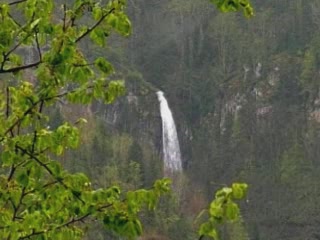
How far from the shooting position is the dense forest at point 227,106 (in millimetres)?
52688

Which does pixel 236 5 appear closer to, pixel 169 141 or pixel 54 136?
pixel 54 136

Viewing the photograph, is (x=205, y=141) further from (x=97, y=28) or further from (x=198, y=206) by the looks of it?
(x=97, y=28)

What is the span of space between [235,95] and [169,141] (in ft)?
23.3

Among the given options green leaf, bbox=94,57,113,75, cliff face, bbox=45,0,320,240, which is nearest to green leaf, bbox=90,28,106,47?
green leaf, bbox=94,57,113,75

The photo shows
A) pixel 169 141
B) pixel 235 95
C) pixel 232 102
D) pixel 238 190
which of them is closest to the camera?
pixel 238 190

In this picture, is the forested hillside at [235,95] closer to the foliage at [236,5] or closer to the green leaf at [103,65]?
the green leaf at [103,65]

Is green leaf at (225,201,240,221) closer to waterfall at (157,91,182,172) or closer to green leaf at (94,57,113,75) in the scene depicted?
green leaf at (94,57,113,75)

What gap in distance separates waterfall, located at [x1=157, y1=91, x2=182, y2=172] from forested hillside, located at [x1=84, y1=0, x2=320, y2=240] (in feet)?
1.81

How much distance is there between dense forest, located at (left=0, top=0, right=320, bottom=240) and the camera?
52.7m

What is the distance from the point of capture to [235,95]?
2482 inches

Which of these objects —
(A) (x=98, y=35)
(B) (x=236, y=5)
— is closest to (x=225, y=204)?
(B) (x=236, y=5)

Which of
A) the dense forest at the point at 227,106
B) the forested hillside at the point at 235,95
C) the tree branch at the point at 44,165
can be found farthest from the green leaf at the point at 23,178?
the forested hillside at the point at 235,95

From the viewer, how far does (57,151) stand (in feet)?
17.2

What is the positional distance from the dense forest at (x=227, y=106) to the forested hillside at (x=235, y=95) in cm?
A: 7
